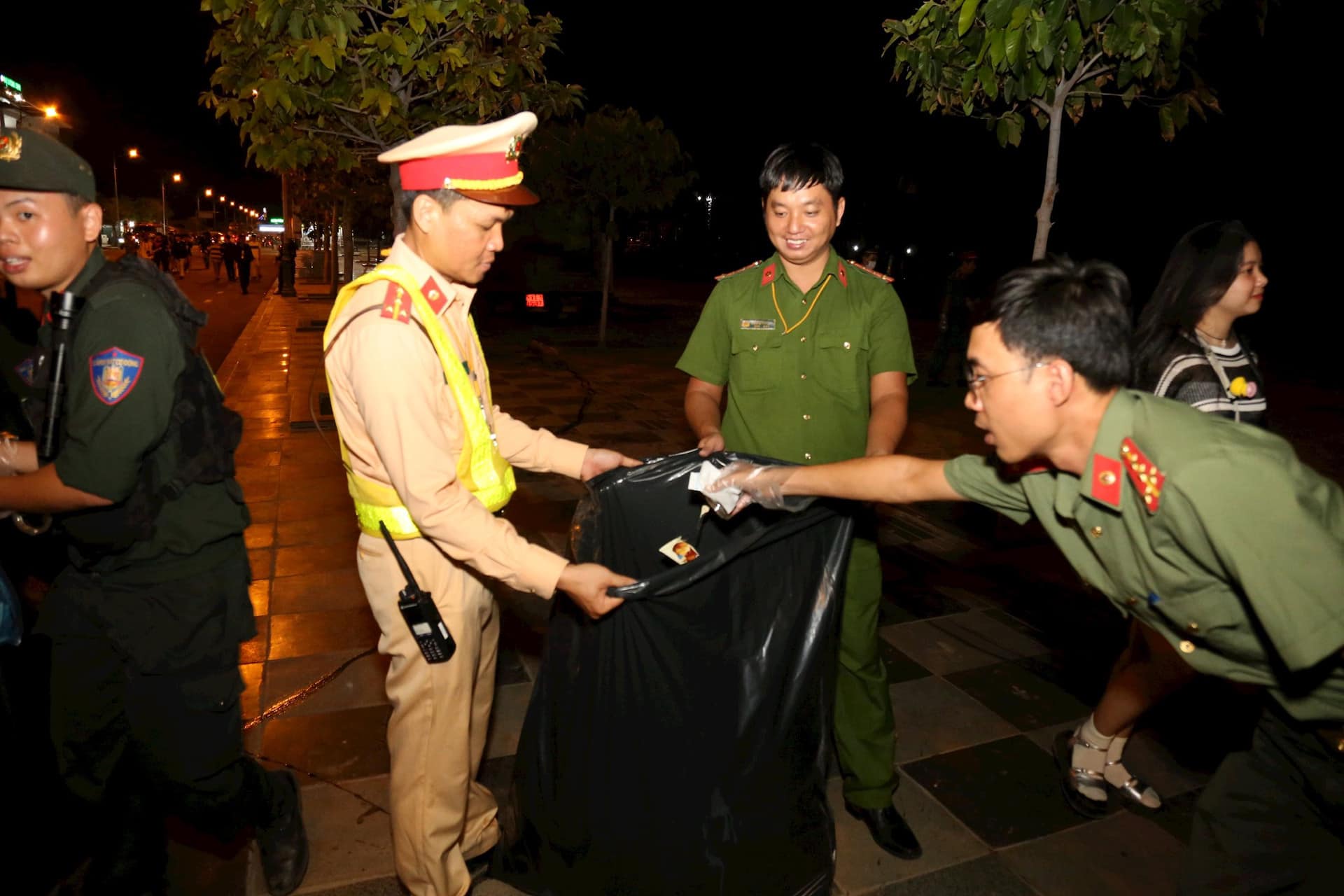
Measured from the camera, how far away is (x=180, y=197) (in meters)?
130

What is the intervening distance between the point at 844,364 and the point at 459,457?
1.28 m

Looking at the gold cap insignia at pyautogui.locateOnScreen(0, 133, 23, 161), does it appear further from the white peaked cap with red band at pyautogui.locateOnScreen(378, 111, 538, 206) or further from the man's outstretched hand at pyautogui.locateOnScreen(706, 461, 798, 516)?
the man's outstretched hand at pyautogui.locateOnScreen(706, 461, 798, 516)

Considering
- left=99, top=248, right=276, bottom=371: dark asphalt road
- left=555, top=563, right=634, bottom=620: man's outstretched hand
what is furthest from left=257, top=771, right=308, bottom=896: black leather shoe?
left=99, top=248, right=276, bottom=371: dark asphalt road

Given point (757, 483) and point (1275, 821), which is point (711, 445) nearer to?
point (757, 483)

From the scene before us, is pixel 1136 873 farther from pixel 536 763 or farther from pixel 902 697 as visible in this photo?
pixel 536 763

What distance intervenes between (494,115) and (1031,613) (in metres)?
5.10

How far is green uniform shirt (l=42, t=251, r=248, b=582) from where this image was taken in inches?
68.4

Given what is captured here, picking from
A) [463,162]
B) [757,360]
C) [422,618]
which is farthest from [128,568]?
[757,360]

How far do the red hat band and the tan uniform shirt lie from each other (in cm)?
18

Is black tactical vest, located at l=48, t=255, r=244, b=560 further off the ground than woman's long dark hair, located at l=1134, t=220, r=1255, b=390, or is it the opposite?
woman's long dark hair, located at l=1134, t=220, r=1255, b=390

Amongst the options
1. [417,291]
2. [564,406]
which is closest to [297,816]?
[417,291]

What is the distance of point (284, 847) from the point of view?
88.1 inches

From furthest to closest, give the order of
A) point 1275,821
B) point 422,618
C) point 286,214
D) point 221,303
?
point 286,214
point 221,303
point 422,618
point 1275,821

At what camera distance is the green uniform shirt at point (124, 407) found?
1736 millimetres
